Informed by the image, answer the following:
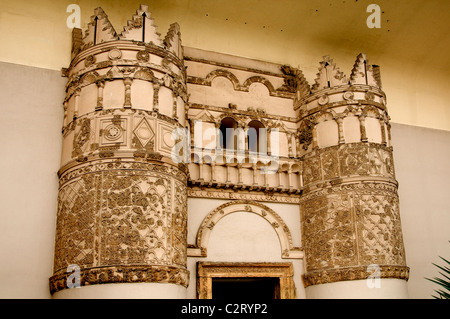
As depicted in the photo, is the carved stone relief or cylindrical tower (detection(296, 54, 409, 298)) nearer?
the carved stone relief

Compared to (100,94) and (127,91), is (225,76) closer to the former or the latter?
(127,91)

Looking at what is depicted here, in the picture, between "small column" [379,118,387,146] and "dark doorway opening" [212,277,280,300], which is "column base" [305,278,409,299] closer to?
"dark doorway opening" [212,277,280,300]

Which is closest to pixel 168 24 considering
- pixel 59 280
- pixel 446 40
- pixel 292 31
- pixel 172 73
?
pixel 172 73

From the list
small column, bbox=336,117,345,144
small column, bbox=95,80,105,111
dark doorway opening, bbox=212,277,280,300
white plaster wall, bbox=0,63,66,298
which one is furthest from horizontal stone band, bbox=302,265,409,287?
small column, bbox=95,80,105,111

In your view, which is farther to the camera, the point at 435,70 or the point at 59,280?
the point at 435,70

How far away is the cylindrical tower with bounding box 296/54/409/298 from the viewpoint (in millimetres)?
10766

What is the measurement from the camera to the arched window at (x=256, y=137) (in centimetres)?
1204

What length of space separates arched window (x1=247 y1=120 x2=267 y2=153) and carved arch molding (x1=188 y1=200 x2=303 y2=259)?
132cm

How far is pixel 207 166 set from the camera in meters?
A: 11.2

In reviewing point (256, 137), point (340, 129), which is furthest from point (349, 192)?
point (256, 137)

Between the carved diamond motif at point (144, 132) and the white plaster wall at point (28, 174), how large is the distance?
1815 millimetres

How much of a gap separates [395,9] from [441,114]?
345 cm
